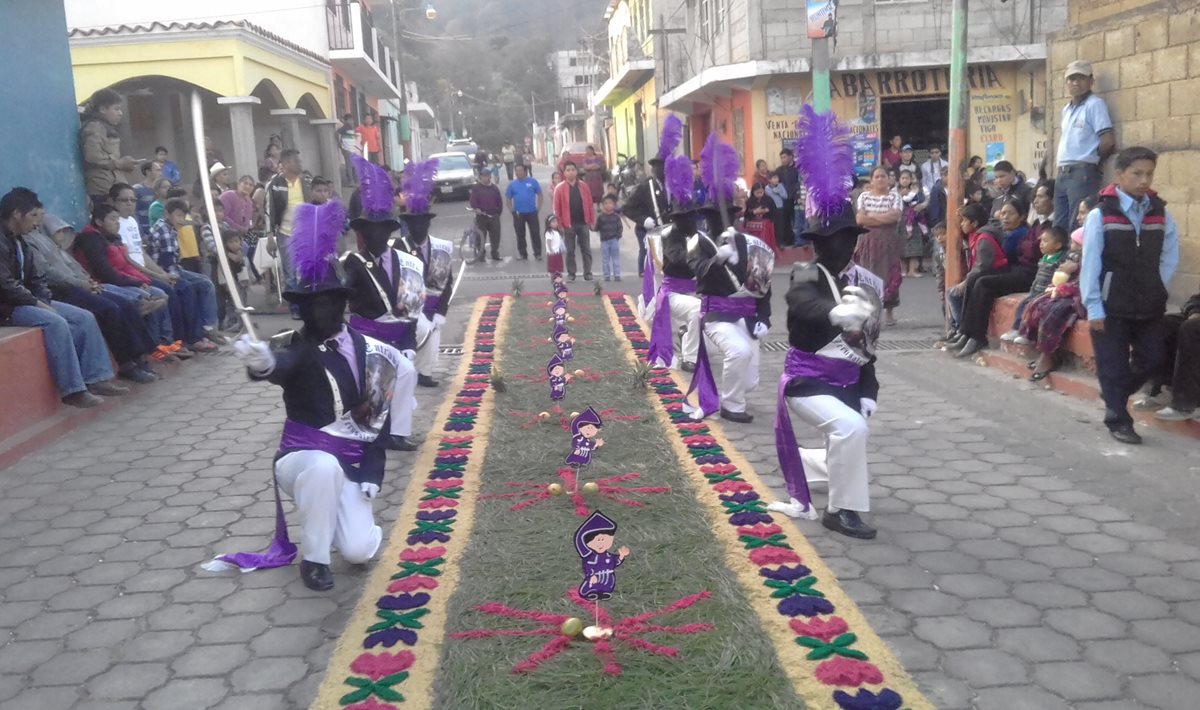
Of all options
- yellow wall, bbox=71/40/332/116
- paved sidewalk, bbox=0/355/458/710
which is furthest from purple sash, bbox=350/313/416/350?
yellow wall, bbox=71/40/332/116

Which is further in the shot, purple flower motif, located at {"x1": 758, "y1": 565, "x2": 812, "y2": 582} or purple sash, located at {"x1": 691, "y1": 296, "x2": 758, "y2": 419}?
purple sash, located at {"x1": 691, "y1": 296, "x2": 758, "y2": 419}

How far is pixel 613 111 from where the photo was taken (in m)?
45.8

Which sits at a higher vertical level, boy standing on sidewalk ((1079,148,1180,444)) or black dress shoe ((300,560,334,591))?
boy standing on sidewalk ((1079,148,1180,444))

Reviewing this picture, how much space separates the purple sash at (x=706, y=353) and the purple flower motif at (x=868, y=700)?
4.05 m

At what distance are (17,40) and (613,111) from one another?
37.5 m

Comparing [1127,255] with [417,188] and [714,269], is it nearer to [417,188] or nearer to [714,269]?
[714,269]

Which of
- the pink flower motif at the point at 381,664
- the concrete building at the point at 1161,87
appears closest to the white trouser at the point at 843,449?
the pink flower motif at the point at 381,664

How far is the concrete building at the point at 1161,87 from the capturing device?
793 cm

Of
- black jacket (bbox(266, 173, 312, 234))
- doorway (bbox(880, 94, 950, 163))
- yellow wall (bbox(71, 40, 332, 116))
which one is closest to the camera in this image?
black jacket (bbox(266, 173, 312, 234))

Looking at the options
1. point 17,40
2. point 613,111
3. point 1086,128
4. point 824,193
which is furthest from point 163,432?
point 613,111

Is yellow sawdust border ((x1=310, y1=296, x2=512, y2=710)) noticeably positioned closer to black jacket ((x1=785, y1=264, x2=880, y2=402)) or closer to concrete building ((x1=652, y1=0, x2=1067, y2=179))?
black jacket ((x1=785, y1=264, x2=880, y2=402))

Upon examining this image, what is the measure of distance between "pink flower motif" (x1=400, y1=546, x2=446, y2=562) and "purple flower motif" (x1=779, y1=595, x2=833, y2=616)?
172 cm

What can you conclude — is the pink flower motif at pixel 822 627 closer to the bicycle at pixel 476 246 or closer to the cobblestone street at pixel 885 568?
the cobblestone street at pixel 885 568

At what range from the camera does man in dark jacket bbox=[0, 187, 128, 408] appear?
8031mm
